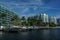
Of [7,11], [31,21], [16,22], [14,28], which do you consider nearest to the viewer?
[14,28]

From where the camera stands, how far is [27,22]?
3076 inches

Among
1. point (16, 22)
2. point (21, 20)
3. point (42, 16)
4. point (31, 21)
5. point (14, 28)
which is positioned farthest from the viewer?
point (42, 16)

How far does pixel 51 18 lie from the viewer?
359ft

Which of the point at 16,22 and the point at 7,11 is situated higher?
the point at 7,11

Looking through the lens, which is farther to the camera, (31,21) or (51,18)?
(51,18)

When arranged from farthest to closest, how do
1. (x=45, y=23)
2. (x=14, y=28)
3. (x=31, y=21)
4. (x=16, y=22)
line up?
1. (x=45, y=23)
2. (x=31, y=21)
3. (x=16, y=22)
4. (x=14, y=28)

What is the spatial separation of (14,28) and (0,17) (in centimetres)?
1606

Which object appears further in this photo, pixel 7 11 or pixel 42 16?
pixel 42 16

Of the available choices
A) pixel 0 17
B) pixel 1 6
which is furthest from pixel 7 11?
pixel 0 17

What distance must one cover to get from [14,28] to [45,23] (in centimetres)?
3642

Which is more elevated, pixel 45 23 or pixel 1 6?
pixel 1 6


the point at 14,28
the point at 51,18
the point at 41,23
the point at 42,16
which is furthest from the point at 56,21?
the point at 14,28

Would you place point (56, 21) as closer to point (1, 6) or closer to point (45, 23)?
point (45, 23)

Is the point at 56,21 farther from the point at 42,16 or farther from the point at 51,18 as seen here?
the point at 42,16
